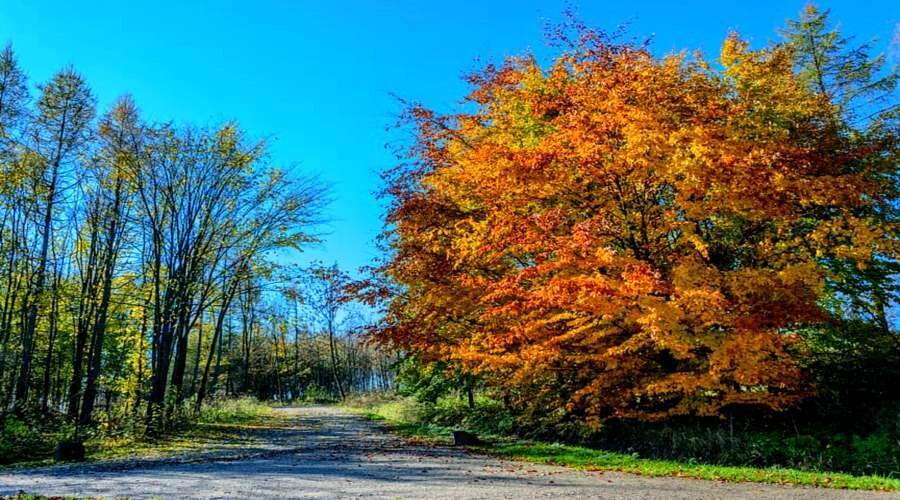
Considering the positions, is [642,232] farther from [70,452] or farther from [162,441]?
[162,441]

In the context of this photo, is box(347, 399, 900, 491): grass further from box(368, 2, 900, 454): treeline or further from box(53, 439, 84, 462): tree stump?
box(53, 439, 84, 462): tree stump

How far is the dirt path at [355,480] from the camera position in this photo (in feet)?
24.0

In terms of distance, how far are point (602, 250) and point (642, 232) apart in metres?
2.24

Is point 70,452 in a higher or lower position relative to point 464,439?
higher

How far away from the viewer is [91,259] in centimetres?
1836

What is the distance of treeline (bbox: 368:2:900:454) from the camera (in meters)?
9.80

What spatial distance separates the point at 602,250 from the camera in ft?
32.0

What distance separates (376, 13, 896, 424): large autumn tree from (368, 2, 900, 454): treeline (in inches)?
2.0

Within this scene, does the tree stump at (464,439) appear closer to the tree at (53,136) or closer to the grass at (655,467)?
the grass at (655,467)

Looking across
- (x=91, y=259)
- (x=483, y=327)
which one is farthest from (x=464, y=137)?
(x=91, y=259)

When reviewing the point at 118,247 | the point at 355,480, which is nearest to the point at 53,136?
the point at 118,247

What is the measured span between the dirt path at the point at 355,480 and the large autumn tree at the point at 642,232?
239 centimetres

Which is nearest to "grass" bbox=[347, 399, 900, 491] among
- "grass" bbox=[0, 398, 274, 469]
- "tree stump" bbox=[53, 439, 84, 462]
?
"grass" bbox=[0, 398, 274, 469]

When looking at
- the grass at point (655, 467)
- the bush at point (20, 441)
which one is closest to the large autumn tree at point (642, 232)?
the grass at point (655, 467)
